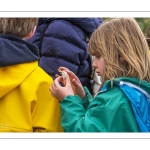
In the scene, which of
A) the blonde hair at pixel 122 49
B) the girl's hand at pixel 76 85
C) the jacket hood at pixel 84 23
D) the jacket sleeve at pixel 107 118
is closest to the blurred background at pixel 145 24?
the blonde hair at pixel 122 49

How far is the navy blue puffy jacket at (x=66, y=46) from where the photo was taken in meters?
2.12

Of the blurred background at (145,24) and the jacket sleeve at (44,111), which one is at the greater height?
the blurred background at (145,24)

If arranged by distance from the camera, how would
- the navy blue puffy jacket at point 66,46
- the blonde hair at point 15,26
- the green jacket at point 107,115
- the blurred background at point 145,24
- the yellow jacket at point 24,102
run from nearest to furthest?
the green jacket at point 107,115 → the yellow jacket at point 24,102 → the blonde hair at point 15,26 → the blurred background at point 145,24 → the navy blue puffy jacket at point 66,46

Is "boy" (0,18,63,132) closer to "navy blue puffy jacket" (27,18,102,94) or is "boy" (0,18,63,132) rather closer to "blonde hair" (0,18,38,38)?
"blonde hair" (0,18,38,38)

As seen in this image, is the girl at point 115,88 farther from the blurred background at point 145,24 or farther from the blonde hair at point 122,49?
the blurred background at point 145,24

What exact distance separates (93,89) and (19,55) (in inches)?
30.6

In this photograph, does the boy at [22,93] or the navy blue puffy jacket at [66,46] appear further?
the navy blue puffy jacket at [66,46]

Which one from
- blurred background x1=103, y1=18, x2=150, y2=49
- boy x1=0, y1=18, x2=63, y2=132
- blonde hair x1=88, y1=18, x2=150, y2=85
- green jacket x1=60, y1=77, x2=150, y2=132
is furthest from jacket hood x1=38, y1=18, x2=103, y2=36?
green jacket x1=60, y1=77, x2=150, y2=132

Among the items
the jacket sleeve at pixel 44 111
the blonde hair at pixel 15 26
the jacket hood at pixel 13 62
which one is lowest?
the jacket sleeve at pixel 44 111

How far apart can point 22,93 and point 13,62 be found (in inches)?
5.9

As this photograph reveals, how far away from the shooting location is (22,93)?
1576mm

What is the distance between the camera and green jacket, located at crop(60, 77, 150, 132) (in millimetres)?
1459
